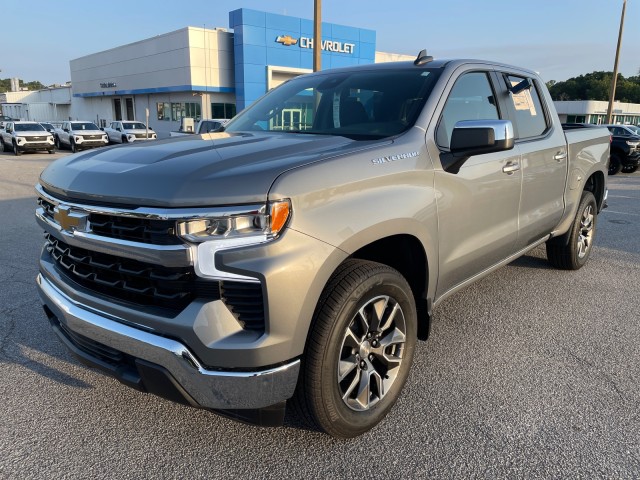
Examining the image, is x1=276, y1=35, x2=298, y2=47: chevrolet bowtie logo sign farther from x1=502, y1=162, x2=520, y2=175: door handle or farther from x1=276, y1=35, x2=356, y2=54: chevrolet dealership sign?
x1=502, y1=162, x2=520, y2=175: door handle

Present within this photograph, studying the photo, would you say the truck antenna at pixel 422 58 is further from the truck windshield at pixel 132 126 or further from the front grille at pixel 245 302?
the truck windshield at pixel 132 126

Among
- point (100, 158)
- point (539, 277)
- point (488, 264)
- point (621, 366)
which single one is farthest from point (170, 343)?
point (539, 277)

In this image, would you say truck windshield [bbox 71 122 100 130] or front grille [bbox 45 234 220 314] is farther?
truck windshield [bbox 71 122 100 130]

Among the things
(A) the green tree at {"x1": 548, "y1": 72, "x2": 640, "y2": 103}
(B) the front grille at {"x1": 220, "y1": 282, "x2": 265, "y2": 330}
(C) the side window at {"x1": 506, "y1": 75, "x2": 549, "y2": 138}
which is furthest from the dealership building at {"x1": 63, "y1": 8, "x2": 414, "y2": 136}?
(A) the green tree at {"x1": 548, "y1": 72, "x2": 640, "y2": 103}

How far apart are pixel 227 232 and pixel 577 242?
4.42m

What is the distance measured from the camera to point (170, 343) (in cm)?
208

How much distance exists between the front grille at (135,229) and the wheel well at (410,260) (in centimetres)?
106

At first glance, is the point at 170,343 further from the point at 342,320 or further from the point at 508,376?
the point at 508,376

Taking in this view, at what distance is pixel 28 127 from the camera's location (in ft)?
84.9

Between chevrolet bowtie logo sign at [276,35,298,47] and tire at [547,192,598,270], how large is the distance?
3520 cm

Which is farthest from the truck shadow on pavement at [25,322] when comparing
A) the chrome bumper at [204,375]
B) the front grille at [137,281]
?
the chrome bumper at [204,375]

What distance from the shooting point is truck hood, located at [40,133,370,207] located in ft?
6.68

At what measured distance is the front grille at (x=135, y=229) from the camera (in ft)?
6.73

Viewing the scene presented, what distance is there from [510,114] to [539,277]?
2087 mm
